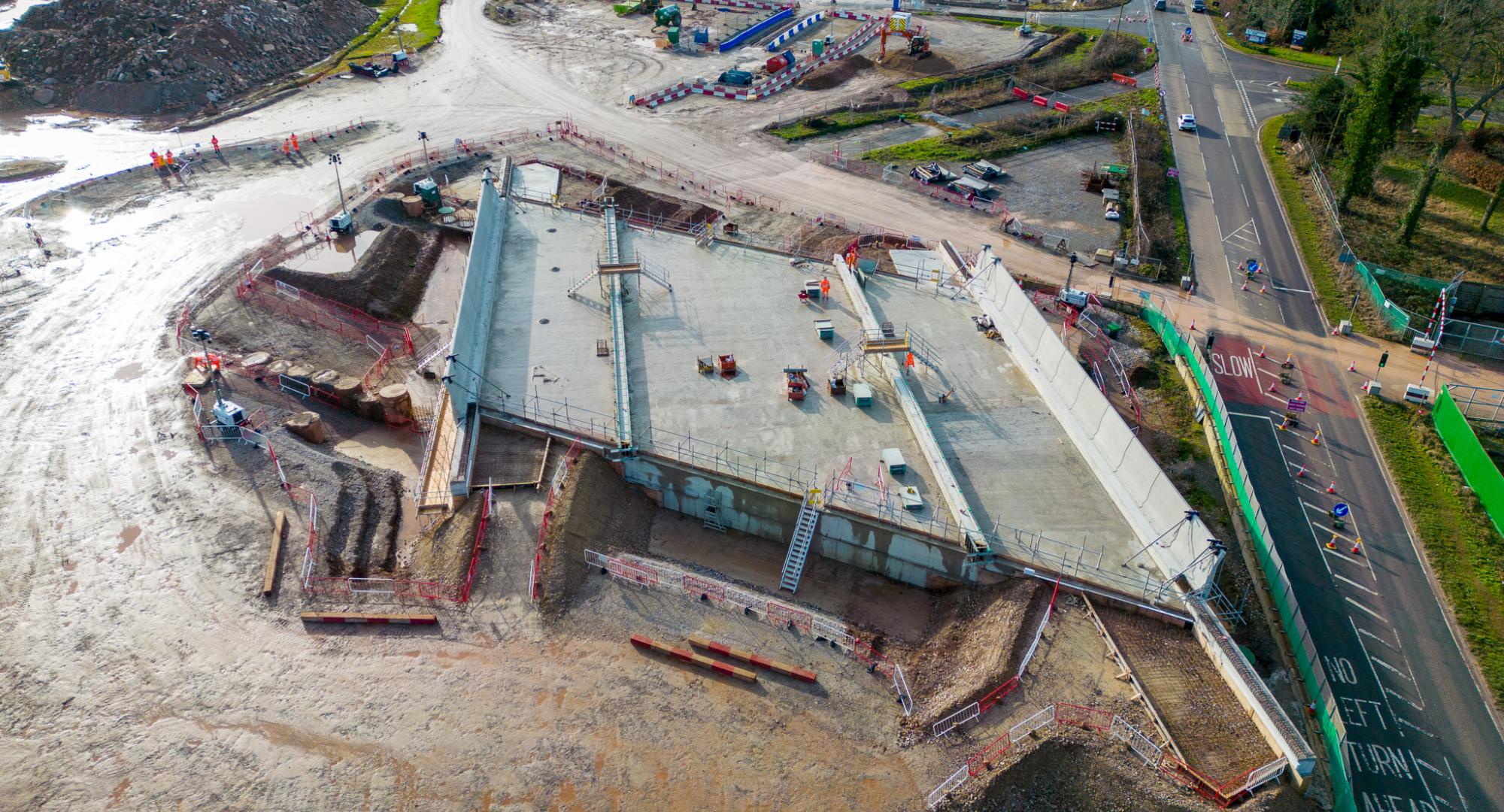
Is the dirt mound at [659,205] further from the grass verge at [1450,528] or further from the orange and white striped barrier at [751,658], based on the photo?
the grass verge at [1450,528]

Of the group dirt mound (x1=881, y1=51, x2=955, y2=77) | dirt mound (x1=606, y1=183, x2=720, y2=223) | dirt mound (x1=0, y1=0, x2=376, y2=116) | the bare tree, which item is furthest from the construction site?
dirt mound (x1=881, y1=51, x2=955, y2=77)

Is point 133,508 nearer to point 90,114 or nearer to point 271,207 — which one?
point 271,207

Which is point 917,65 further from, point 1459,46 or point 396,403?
point 396,403

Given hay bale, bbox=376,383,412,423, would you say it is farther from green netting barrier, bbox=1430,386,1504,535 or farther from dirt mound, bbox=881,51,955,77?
dirt mound, bbox=881,51,955,77

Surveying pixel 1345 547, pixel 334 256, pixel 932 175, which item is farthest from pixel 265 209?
pixel 1345 547

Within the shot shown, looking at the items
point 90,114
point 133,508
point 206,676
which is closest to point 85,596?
point 133,508

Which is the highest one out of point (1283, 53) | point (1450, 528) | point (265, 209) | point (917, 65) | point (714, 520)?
point (1283, 53)
